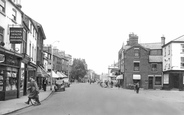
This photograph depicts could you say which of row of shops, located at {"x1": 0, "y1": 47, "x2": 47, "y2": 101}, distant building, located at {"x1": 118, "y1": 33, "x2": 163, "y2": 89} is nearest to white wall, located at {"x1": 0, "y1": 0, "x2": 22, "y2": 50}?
row of shops, located at {"x1": 0, "y1": 47, "x2": 47, "y2": 101}

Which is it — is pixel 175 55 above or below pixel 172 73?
above

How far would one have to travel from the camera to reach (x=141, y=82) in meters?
52.2

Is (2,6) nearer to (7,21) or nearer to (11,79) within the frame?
(7,21)

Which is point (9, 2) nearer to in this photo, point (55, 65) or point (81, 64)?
point (55, 65)

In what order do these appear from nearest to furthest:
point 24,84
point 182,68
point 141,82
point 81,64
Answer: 1. point 24,84
2. point 182,68
3. point 141,82
4. point 81,64

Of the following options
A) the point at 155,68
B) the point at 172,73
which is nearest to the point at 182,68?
the point at 172,73

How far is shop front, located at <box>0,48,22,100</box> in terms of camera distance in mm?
17312

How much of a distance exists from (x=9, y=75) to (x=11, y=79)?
64 centimetres

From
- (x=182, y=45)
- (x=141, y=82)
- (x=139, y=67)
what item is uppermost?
(x=182, y=45)

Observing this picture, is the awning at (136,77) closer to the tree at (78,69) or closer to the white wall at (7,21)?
the white wall at (7,21)

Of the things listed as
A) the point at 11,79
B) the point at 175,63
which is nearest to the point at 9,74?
the point at 11,79

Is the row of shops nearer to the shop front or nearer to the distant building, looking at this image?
the shop front

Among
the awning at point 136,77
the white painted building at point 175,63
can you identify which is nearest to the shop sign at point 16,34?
the white painted building at point 175,63

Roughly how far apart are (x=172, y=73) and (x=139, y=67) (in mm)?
8677
